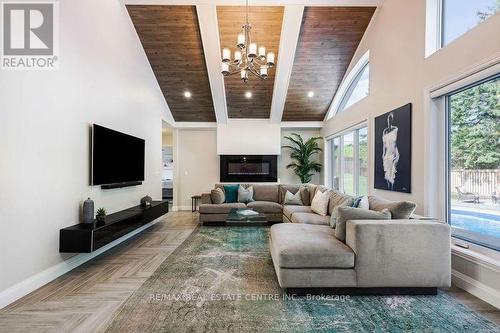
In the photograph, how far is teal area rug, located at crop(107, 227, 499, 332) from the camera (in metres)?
1.98

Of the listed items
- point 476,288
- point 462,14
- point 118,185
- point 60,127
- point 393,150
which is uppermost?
point 462,14

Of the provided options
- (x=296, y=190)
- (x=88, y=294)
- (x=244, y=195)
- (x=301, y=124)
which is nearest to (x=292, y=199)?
(x=296, y=190)

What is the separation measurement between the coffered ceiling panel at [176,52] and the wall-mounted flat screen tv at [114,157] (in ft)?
5.84

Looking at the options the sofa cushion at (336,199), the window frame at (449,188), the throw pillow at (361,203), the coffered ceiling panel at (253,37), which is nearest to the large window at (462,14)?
the window frame at (449,188)

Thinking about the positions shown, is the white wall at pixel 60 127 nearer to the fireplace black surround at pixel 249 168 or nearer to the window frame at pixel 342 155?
the fireplace black surround at pixel 249 168

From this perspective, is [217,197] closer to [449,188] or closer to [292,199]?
[292,199]

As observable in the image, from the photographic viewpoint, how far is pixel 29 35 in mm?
2818

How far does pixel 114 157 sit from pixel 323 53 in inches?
172

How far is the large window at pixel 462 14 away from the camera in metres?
2.51

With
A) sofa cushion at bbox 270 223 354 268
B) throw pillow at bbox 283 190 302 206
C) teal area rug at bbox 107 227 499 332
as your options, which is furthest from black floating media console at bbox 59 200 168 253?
throw pillow at bbox 283 190 302 206

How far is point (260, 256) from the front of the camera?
3.54 m

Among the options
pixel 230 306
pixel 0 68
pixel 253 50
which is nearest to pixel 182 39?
pixel 253 50

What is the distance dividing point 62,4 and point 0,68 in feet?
4.03

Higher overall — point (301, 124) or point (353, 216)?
point (301, 124)
